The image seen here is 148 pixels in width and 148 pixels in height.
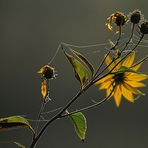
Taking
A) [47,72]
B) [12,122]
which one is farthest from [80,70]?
[12,122]

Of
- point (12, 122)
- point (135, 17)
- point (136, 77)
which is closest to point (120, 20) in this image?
point (135, 17)

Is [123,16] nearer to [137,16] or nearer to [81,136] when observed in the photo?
[137,16]

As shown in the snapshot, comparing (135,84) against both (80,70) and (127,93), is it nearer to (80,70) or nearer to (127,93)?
(127,93)

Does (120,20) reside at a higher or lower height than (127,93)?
higher

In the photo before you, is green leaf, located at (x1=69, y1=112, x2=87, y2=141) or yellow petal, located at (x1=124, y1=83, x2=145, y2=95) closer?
green leaf, located at (x1=69, y1=112, x2=87, y2=141)

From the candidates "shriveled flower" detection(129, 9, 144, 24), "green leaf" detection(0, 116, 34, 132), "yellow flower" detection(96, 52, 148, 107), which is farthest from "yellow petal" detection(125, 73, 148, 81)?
"green leaf" detection(0, 116, 34, 132)

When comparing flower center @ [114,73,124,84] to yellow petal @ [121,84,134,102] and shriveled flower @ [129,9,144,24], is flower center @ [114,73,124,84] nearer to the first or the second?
yellow petal @ [121,84,134,102]

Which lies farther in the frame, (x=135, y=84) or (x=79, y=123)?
(x=135, y=84)

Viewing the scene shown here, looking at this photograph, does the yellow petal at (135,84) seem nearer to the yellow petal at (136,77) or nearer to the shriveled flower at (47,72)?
the yellow petal at (136,77)
